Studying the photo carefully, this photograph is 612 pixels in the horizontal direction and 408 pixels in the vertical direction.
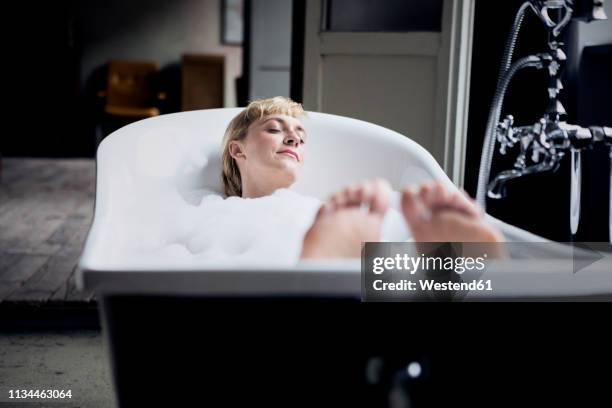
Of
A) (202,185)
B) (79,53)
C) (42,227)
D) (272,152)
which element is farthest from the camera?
(79,53)

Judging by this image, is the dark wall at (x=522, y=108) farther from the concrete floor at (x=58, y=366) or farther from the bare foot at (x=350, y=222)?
the concrete floor at (x=58, y=366)

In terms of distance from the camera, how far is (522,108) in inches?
80.4

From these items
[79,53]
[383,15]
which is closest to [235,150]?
[383,15]

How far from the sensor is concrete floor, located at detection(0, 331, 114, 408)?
172 cm

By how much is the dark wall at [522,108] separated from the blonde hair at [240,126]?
27.8 inches

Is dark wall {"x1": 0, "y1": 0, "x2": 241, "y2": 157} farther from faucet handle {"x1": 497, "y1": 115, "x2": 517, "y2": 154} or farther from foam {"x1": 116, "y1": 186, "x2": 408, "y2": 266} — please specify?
faucet handle {"x1": 497, "y1": 115, "x2": 517, "y2": 154}

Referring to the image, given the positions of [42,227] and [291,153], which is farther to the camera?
[42,227]

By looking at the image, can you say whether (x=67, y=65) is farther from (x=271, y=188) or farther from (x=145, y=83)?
(x=271, y=188)

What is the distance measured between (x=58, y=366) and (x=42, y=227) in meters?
1.58

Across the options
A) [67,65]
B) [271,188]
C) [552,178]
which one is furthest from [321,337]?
[67,65]

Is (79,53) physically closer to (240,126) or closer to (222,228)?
(240,126)

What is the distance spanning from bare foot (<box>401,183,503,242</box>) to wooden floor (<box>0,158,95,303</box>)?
57.0 inches

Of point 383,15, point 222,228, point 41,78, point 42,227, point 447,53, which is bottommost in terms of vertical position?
point 42,227

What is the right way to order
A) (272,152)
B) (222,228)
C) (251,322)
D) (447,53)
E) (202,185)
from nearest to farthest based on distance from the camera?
1. (251,322)
2. (222,228)
3. (272,152)
4. (202,185)
5. (447,53)
